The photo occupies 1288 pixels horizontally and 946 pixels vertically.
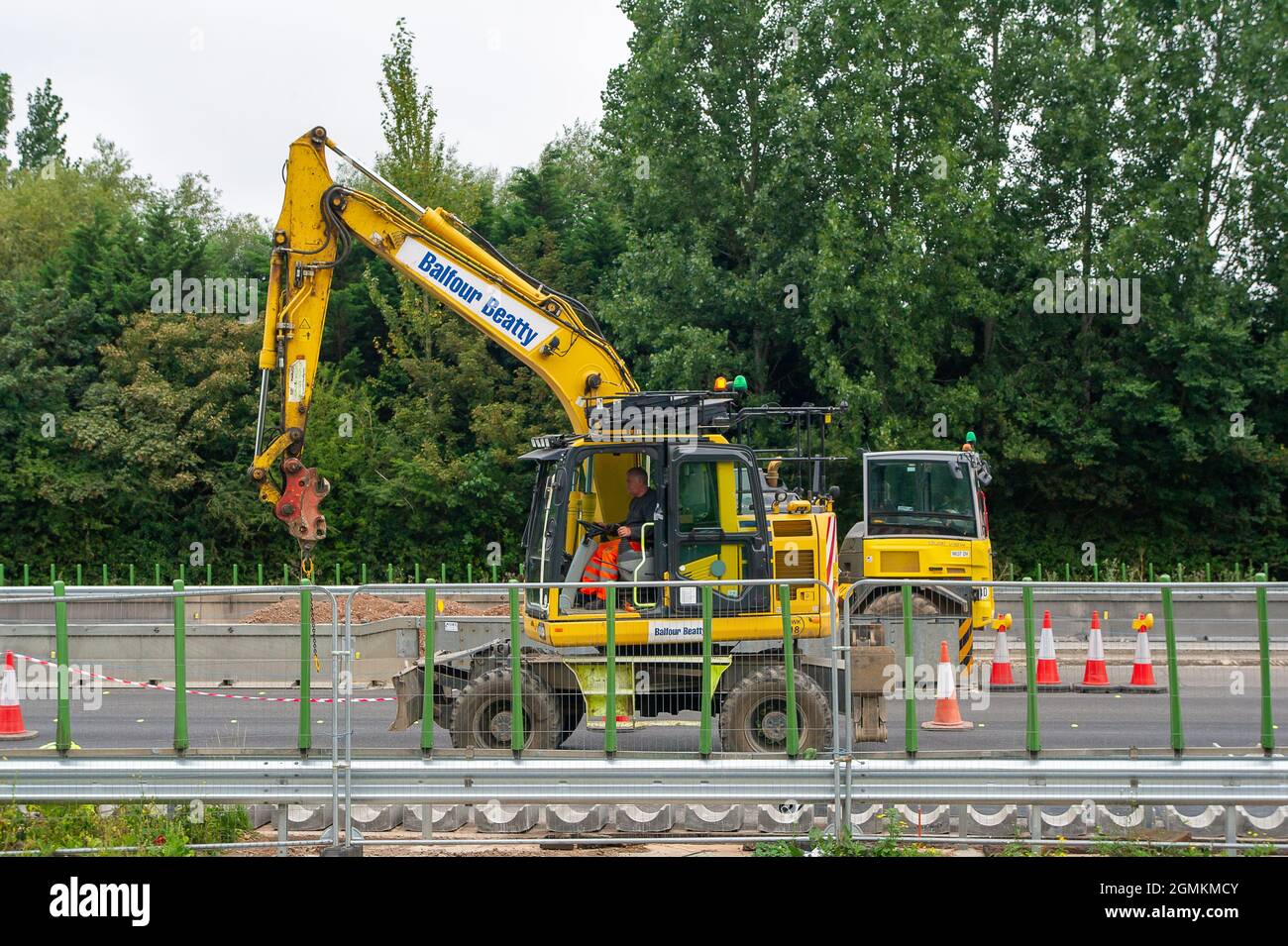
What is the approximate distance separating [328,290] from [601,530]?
438 centimetres

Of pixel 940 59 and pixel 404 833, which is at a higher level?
pixel 940 59

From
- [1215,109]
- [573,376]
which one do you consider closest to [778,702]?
[573,376]

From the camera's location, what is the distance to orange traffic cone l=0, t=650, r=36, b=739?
10641mm

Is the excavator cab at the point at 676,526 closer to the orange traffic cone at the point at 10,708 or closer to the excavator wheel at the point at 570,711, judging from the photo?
the excavator wheel at the point at 570,711

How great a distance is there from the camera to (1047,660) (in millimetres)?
10914

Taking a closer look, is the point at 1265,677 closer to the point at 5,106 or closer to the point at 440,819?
the point at 440,819

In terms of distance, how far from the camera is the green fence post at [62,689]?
9.30 metres

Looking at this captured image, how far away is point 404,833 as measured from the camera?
9812 millimetres

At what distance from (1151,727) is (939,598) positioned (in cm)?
601

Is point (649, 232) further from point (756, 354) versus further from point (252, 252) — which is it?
point (252, 252)

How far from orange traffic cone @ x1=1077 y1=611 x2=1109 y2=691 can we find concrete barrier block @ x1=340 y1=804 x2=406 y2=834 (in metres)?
5.02

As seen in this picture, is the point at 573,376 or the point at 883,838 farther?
the point at 573,376

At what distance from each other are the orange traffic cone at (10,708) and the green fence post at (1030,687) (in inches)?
293

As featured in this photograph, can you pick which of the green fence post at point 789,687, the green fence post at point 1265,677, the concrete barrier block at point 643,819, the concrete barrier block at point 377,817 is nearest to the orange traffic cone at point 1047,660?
the green fence post at point 1265,677
